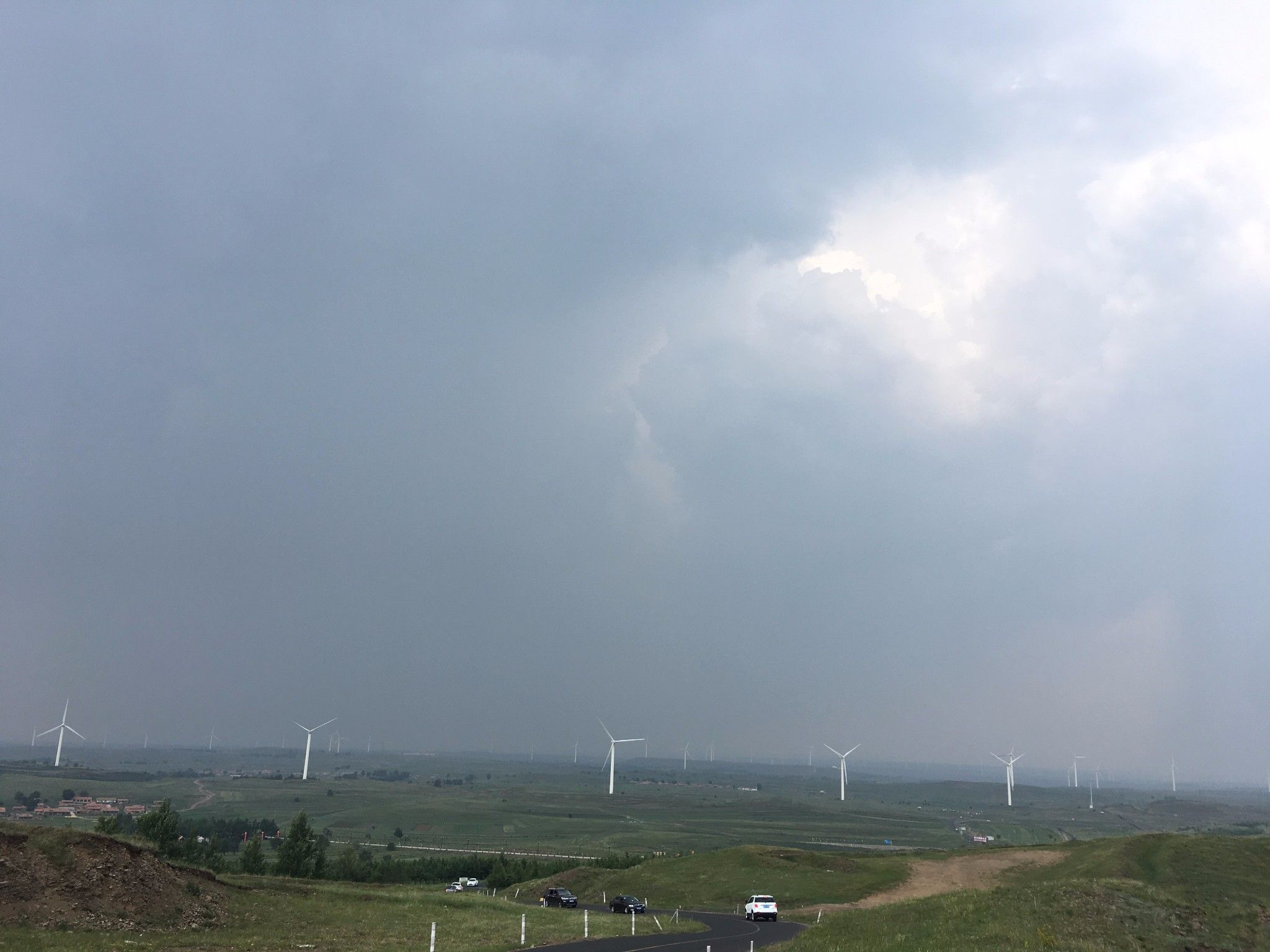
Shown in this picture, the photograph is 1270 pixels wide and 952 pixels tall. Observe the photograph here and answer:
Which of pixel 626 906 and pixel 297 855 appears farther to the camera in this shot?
pixel 297 855

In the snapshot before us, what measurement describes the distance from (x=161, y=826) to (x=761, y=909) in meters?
91.1

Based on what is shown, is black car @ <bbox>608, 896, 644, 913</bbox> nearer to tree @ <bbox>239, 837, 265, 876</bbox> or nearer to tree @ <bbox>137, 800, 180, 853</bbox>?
tree @ <bbox>239, 837, 265, 876</bbox>

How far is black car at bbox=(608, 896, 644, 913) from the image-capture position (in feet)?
229

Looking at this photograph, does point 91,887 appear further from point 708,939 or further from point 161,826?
point 161,826

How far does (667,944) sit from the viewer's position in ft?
155

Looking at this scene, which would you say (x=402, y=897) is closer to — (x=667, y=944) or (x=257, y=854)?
(x=667, y=944)

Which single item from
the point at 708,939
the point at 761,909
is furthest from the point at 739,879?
the point at 708,939

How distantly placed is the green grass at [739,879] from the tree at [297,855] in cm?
3547

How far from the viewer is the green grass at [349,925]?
1508 inches

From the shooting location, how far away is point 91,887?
1702 inches

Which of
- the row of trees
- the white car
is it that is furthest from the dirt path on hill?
the row of trees

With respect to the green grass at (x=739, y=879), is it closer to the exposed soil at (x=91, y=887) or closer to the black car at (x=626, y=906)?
the black car at (x=626, y=906)

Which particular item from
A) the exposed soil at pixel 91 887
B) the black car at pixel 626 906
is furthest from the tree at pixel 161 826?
the exposed soil at pixel 91 887

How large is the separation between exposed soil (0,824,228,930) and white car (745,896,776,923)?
121ft
